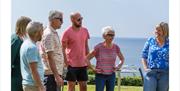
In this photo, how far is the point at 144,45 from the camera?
13.4 ft

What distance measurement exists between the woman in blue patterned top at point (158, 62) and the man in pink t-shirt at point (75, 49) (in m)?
0.64

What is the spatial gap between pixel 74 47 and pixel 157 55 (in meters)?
0.79

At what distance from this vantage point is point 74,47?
4.24 metres

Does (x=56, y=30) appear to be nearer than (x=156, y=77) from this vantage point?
Yes

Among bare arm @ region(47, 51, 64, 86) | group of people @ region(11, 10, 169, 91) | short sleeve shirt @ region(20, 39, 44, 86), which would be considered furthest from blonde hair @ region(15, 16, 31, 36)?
bare arm @ region(47, 51, 64, 86)

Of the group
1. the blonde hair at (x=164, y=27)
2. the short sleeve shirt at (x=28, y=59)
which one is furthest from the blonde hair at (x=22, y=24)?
the blonde hair at (x=164, y=27)

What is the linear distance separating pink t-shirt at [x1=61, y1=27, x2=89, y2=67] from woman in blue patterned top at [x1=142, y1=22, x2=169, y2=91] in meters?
0.64

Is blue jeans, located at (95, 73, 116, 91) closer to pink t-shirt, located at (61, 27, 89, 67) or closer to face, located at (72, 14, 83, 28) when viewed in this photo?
pink t-shirt, located at (61, 27, 89, 67)

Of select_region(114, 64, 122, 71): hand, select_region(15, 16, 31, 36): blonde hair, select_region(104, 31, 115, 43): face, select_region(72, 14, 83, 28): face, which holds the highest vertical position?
select_region(72, 14, 83, 28): face

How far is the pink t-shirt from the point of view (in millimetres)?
4223
